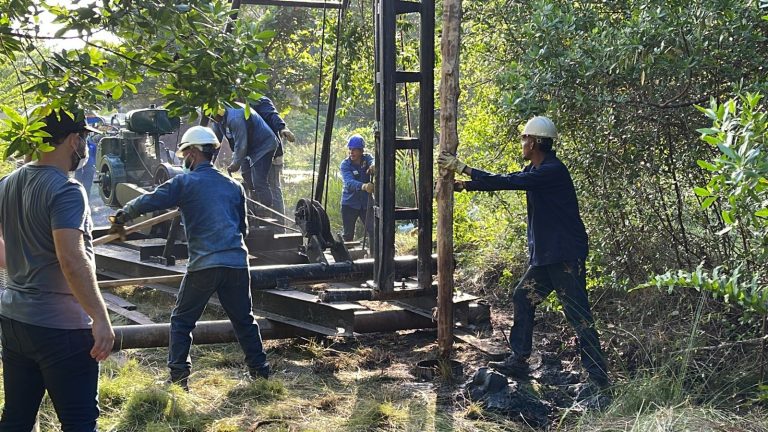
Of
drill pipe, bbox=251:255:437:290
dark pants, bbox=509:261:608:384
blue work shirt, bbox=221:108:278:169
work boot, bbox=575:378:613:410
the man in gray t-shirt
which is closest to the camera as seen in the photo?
the man in gray t-shirt

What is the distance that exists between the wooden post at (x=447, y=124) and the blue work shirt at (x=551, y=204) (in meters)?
0.24

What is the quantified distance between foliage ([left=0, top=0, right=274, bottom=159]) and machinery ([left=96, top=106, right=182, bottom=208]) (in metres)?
6.80

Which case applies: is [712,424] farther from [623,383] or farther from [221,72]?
[221,72]

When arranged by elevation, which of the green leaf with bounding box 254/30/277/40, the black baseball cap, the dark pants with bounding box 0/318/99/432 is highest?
the green leaf with bounding box 254/30/277/40

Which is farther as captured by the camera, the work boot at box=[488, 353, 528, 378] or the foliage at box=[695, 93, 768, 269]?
the work boot at box=[488, 353, 528, 378]

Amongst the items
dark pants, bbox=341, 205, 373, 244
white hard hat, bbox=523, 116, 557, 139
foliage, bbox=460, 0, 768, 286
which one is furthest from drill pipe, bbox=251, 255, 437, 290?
dark pants, bbox=341, 205, 373, 244

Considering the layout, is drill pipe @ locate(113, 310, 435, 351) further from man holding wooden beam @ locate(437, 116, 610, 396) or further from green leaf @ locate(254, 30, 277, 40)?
green leaf @ locate(254, 30, 277, 40)

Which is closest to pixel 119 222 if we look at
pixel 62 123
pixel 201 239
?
pixel 201 239

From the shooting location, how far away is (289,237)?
9836 mm

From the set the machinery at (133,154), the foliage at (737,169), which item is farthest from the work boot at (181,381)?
the machinery at (133,154)

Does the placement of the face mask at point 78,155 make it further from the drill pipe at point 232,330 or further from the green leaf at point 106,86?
the drill pipe at point 232,330

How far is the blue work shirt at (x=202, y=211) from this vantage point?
6.41 m

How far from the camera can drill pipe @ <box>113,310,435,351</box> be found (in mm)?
6996

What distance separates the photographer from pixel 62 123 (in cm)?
399
